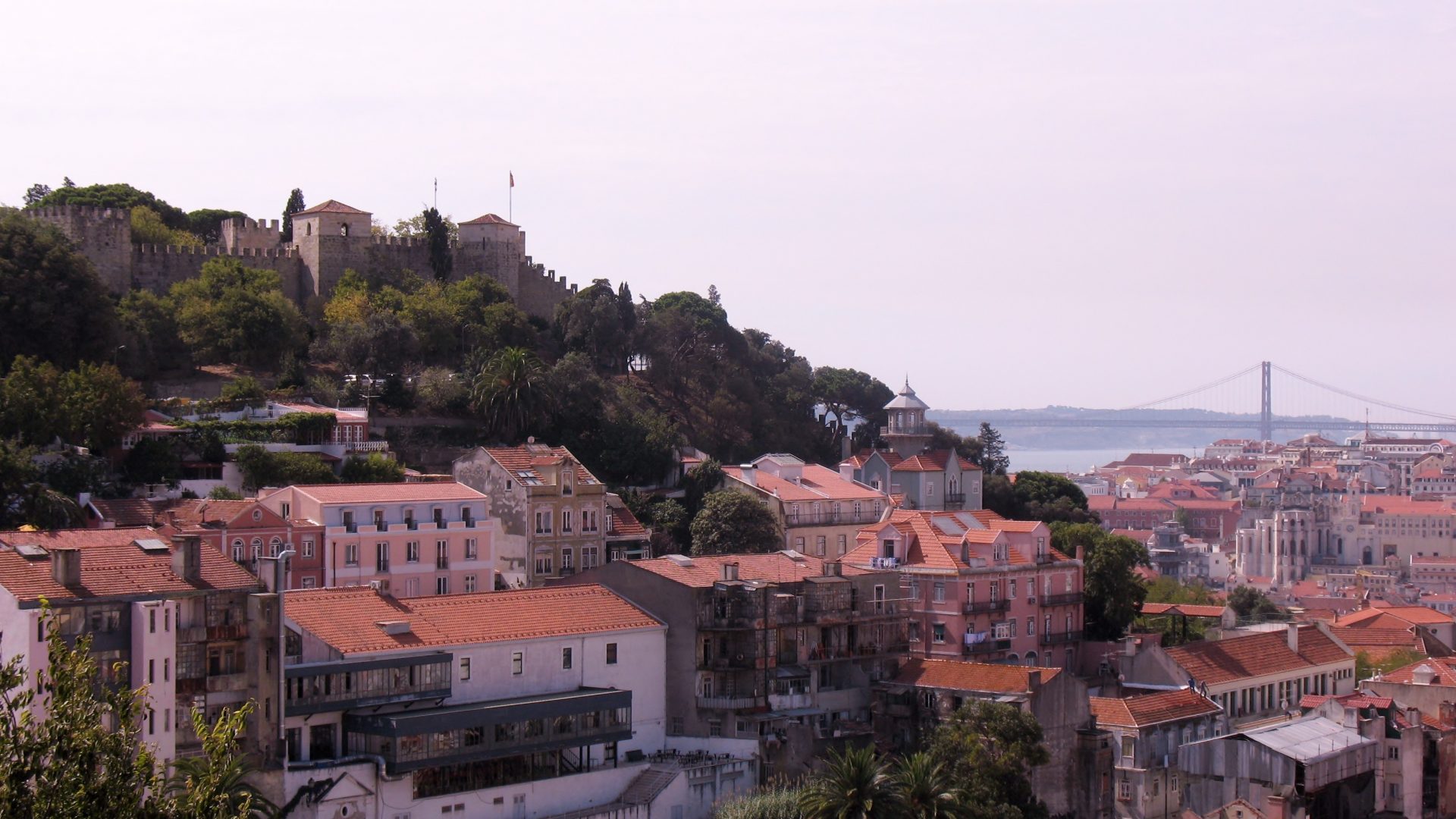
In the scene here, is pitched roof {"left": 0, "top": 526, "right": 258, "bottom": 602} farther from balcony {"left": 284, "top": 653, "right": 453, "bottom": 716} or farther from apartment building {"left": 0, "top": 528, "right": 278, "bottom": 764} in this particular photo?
balcony {"left": 284, "top": 653, "right": 453, "bottom": 716}

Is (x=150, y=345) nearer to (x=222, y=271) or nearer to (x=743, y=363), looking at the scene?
(x=222, y=271)

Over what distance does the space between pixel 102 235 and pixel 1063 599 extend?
1591 inches

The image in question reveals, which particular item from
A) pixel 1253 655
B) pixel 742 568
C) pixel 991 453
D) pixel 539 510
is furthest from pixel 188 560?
pixel 991 453

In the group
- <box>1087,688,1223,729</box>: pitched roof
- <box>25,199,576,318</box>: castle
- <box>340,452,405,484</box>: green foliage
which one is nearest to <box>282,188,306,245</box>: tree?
<box>25,199,576,318</box>: castle

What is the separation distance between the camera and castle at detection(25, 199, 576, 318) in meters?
72.1

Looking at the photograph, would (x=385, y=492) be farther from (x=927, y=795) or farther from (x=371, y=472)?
(x=927, y=795)

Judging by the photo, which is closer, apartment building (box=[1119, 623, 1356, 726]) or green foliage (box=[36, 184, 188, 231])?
apartment building (box=[1119, 623, 1356, 726])

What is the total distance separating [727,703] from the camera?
45.5 m

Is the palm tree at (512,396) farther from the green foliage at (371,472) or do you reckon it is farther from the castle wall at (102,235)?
the castle wall at (102,235)

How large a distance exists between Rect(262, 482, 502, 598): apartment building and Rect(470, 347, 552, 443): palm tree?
11186mm

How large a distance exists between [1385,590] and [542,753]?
404ft

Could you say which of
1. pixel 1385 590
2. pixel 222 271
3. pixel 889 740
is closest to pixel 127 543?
pixel 889 740

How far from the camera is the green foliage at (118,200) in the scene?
8094cm

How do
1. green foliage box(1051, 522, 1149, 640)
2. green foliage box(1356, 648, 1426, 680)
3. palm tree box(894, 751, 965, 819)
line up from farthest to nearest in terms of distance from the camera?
green foliage box(1356, 648, 1426, 680) < green foliage box(1051, 522, 1149, 640) < palm tree box(894, 751, 965, 819)
